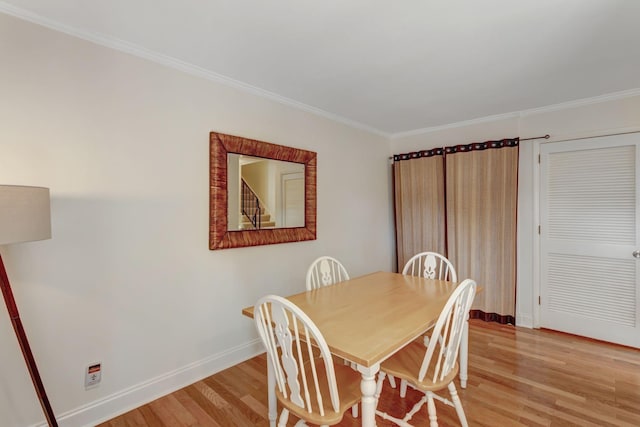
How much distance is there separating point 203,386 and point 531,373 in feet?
8.03

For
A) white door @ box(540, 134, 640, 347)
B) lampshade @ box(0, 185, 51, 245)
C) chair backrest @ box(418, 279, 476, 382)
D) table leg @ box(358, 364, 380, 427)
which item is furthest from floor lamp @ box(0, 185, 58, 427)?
white door @ box(540, 134, 640, 347)

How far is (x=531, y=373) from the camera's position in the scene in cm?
238

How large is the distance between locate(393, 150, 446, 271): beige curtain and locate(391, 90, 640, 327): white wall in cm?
53

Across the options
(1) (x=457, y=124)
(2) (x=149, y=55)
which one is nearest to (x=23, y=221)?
(2) (x=149, y=55)

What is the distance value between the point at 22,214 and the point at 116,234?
0.66m

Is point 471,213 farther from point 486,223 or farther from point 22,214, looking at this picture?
point 22,214

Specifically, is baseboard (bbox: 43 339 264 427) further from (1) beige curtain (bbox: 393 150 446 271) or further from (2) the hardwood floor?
(1) beige curtain (bbox: 393 150 446 271)

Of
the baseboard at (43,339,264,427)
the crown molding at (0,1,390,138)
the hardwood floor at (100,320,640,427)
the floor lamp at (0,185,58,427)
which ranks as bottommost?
the hardwood floor at (100,320,640,427)

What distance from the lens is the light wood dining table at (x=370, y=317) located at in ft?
4.09

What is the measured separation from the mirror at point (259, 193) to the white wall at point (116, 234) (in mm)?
90

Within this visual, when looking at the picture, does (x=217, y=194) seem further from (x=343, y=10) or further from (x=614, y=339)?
(x=614, y=339)

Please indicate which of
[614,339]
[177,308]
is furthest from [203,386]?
[614,339]

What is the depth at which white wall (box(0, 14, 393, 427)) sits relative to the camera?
1.63m

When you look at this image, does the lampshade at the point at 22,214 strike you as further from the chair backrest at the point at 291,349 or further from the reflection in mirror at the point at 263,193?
the reflection in mirror at the point at 263,193
